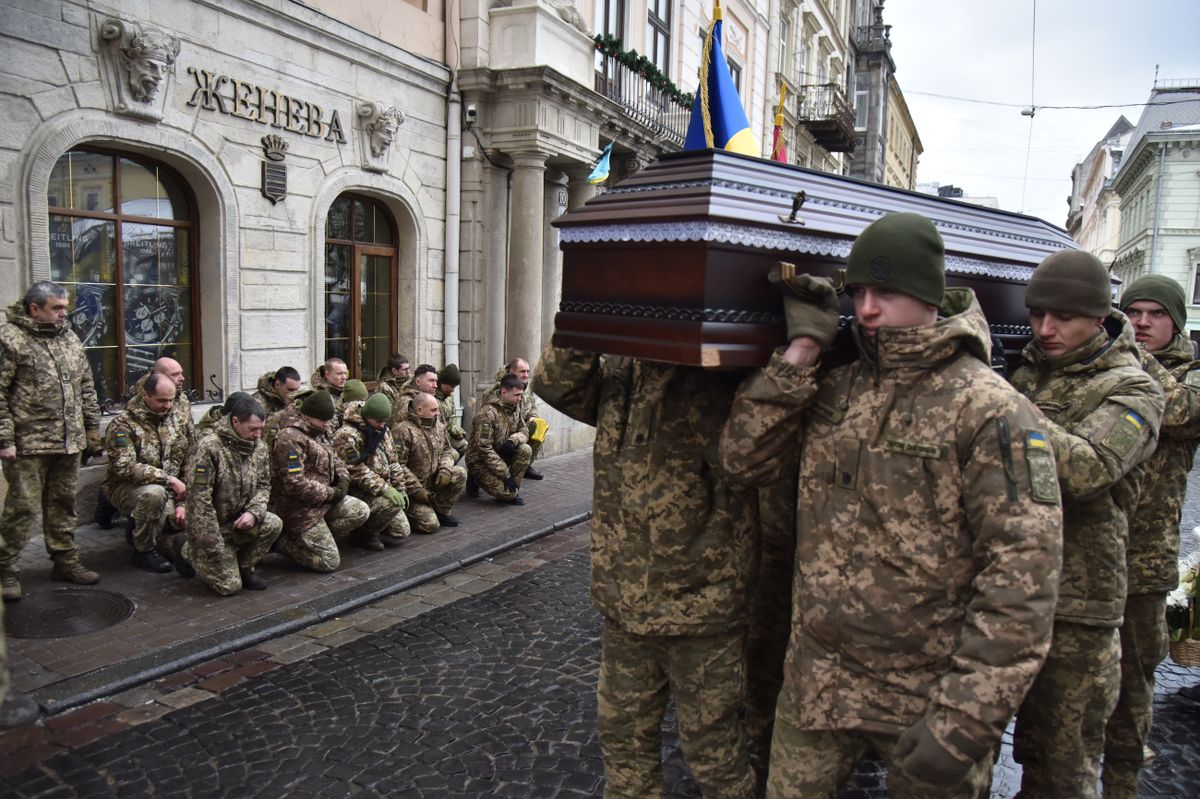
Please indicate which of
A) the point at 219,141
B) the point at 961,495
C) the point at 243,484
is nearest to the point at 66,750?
the point at 243,484

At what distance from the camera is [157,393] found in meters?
6.37

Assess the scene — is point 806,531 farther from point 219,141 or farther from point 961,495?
point 219,141

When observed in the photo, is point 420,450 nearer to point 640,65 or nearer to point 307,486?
point 307,486

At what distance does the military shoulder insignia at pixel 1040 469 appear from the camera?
6.93 feet

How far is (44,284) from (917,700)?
6072 mm

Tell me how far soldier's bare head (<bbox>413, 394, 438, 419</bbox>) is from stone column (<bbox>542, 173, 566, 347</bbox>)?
4.48m

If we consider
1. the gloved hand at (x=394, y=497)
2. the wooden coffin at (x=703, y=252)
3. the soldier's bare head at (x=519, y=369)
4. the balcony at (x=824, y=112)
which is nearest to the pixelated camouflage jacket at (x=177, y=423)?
the gloved hand at (x=394, y=497)

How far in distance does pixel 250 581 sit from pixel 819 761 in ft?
15.8

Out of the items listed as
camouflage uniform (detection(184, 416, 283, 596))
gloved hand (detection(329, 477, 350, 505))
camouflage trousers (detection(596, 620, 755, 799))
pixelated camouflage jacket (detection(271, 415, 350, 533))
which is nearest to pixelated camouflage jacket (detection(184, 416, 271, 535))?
camouflage uniform (detection(184, 416, 283, 596))

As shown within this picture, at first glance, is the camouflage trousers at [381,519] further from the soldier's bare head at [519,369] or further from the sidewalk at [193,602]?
the soldier's bare head at [519,369]

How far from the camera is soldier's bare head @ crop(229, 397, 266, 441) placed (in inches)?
237

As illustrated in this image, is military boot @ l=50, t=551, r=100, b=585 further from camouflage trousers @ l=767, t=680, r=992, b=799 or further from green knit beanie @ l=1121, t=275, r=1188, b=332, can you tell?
green knit beanie @ l=1121, t=275, r=1188, b=332

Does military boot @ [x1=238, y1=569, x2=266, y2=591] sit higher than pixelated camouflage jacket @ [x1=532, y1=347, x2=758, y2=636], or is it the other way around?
pixelated camouflage jacket @ [x1=532, y1=347, x2=758, y2=636]

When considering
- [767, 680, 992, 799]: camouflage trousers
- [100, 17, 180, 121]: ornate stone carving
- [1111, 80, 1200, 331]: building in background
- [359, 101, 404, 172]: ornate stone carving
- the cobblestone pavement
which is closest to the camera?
[767, 680, 992, 799]: camouflage trousers
